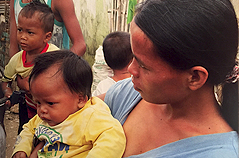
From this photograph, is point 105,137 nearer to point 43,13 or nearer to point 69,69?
point 69,69

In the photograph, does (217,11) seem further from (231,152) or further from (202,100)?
(231,152)

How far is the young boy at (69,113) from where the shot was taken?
1123 millimetres

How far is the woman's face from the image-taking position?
89cm

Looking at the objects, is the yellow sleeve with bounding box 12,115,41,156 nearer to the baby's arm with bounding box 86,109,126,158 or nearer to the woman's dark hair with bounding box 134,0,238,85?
the baby's arm with bounding box 86,109,126,158

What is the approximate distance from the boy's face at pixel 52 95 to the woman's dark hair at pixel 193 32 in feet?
1.94

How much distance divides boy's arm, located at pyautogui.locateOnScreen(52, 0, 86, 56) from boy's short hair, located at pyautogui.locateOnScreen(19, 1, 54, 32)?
3.9 inches

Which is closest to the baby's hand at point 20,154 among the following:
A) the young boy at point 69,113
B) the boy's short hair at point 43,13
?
the young boy at point 69,113

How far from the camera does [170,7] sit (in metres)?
0.84

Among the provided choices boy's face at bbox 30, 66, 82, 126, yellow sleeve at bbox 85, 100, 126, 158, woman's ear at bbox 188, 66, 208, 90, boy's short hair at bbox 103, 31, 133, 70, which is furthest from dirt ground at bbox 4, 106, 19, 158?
woman's ear at bbox 188, 66, 208, 90

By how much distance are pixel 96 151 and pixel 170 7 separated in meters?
0.72

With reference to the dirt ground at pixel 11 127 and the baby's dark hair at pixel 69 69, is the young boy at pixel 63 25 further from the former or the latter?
the dirt ground at pixel 11 127

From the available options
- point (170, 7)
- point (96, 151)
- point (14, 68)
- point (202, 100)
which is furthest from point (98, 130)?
point (14, 68)

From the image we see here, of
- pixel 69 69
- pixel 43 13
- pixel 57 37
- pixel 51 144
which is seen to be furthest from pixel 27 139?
pixel 57 37

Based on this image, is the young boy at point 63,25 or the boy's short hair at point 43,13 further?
the young boy at point 63,25
